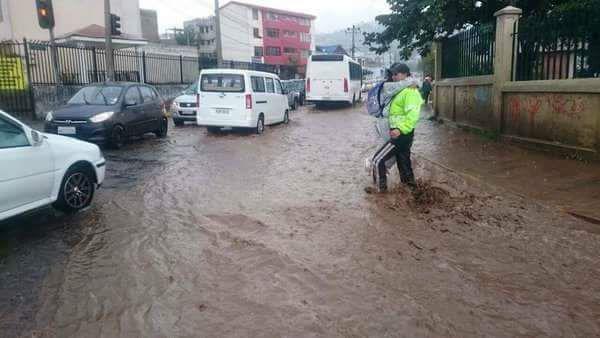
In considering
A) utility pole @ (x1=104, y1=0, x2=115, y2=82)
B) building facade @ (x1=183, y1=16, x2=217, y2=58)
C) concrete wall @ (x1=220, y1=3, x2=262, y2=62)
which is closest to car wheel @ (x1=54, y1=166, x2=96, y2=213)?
utility pole @ (x1=104, y1=0, x2=115, y2=82)

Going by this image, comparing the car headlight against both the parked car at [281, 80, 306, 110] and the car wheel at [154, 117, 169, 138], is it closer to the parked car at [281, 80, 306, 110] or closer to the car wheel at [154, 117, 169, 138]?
the car wheel at [154, 117, 169, 138]

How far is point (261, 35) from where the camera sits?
74.3 metres

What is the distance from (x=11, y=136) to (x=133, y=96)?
7.63m

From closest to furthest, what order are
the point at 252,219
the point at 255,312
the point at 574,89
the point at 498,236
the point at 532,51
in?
the point at 255,312, the point at 498,236, the point at 252,219, the point at 574,89, the point at 532,51

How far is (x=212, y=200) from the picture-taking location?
22.9 feet

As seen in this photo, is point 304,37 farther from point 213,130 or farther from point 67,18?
point 213,130

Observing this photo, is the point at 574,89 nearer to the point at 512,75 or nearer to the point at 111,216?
the point at 512,75

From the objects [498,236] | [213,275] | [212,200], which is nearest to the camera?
[213,275]

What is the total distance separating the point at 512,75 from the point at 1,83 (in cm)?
1706

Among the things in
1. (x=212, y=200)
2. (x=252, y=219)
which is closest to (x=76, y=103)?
(x=212, y=200)

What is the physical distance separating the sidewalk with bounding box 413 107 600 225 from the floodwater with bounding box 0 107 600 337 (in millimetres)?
445

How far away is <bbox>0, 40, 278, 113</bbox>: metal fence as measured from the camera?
17875 millimetres

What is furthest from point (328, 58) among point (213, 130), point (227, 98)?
point (227, 98)

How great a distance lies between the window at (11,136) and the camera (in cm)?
511
